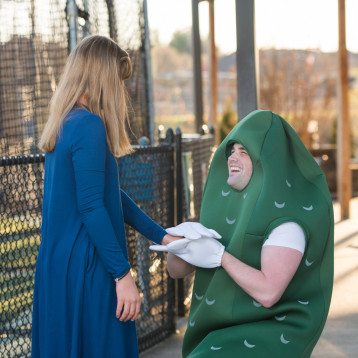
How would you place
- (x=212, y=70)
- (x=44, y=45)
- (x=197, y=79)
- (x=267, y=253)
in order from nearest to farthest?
(x=267, y=253)
(x=44, y=45)
(x=197, y=79)
(x=212, y=70)

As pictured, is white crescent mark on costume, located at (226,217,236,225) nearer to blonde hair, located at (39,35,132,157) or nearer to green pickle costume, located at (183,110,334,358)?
green pickle costume, located at (183,110,334,358)

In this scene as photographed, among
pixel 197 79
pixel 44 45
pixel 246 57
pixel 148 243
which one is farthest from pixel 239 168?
pixel 197 79

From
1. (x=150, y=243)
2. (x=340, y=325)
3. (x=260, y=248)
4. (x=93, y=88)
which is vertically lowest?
(x=340, y=325)

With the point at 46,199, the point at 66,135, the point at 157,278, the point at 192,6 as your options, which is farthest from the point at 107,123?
the point at 192,6

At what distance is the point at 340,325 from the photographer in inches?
170

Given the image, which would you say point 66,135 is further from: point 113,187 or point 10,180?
point 10,180

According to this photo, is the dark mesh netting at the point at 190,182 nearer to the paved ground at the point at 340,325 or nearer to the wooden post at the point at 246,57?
the paved ground at the point at 340,325

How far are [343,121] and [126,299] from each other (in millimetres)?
7312

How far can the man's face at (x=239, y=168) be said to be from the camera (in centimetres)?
202

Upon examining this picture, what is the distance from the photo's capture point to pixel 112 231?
193 centimetres

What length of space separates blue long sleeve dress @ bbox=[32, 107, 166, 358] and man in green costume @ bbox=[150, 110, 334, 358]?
0.25 meters

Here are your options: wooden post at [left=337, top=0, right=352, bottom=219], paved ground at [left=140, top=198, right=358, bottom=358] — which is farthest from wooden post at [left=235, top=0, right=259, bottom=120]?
wooden post at [left=337, top=0, right=352, bottom=219]

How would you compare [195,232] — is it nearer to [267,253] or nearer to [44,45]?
[267,253]

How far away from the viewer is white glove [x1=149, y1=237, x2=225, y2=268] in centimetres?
192
